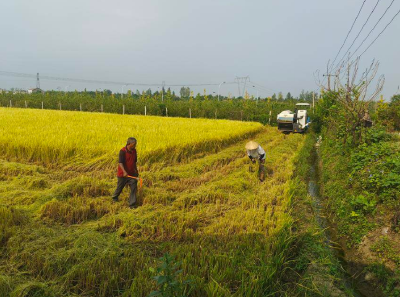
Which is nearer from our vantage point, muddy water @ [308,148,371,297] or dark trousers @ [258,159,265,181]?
muddy water @ [308,148,371,297]

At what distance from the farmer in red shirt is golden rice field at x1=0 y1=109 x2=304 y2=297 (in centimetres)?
19

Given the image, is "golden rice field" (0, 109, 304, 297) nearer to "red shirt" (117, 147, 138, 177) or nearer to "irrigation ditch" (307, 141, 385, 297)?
"red shirt" (117, 147, 138, 177)

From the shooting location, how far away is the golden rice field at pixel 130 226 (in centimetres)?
235

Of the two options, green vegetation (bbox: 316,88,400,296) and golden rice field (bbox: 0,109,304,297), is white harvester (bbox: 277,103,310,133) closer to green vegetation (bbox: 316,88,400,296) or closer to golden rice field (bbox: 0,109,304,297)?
green vegetation (bbox: 316,88,400,296)

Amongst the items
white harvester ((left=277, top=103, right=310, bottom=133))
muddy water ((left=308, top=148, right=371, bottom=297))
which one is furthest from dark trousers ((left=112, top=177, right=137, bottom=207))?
white harvester ((left=277, top=103, right=310, bottom=133))

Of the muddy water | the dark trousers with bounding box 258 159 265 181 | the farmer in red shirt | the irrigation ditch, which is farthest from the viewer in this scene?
the dark trousers with bounding box 258 159 265 181

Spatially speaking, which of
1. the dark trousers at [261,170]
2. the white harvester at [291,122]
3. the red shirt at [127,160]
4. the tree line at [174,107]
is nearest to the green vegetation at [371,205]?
the dark trousers at [261,170]

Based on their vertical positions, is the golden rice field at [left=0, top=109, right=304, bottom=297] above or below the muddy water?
above

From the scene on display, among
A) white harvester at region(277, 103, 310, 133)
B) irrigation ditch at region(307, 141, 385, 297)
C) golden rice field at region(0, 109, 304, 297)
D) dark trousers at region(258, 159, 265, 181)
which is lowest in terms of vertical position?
irrigation ditch at region(307, 141, 385, 297)

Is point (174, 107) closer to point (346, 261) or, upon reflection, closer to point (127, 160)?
point (127, 160)

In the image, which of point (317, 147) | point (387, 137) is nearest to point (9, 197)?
point (387, 137)

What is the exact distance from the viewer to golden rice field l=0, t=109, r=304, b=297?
2.35 m

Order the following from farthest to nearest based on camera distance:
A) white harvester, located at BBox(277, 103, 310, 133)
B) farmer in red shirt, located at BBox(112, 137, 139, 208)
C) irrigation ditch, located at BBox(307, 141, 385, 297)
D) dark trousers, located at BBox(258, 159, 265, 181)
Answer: white harvester, located at BBox(277, 103, 310, 133) → dark trousers, located at BBox(258, 159, 265, 181) → farmer in red shirt, located at BBox(112, 137, 139, 208) → irrigation ditch, located at BBox(307, 141, 385, 297)

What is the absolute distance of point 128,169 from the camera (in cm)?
423
